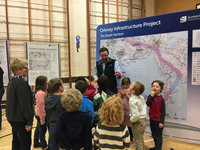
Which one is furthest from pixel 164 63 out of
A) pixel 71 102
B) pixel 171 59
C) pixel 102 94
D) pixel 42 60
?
pixel 42 60

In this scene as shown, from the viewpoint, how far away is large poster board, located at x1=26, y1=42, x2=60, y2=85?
5.14 metres

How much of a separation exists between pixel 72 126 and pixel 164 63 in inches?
82.6

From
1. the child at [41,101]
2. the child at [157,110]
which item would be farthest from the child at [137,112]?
the child at [41,101]

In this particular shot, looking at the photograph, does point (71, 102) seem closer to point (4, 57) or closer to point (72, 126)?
point (72, 126)

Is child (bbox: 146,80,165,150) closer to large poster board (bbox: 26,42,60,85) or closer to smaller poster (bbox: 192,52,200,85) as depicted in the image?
smaller poster (bbox: 192,52,200,85)

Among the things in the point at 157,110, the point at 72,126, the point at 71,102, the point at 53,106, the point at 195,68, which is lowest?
the point at 157,110

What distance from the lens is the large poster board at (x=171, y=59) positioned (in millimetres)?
2686

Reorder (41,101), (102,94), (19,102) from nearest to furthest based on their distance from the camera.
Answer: (19,102), (102,94), (41,101)

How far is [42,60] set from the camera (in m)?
5.32

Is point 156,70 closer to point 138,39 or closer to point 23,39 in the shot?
point 138,39

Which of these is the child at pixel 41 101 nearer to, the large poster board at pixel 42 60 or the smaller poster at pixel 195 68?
the smaller poster at pixel 195 68

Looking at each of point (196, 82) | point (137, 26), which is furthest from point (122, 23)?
point (196, 82)

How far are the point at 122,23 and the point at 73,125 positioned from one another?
245 centimetres

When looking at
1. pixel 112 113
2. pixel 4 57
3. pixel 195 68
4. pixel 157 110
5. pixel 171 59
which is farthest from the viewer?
pixel 4 57
